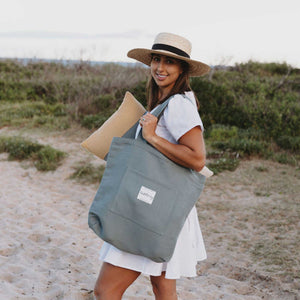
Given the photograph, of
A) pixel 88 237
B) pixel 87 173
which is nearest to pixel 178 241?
pixel 88 237

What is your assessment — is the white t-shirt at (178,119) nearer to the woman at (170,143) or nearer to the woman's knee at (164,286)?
the woman at (170,143)

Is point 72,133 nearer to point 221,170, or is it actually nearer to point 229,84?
point 221,170

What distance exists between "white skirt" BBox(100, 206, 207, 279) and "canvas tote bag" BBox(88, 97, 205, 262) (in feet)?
0.30

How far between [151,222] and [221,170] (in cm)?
527

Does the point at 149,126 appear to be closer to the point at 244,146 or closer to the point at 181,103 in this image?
the point at 181,103

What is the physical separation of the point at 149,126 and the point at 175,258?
600mm

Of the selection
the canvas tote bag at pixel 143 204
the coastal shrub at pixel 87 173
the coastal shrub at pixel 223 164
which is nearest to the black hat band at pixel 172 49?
the canvas tote bag at pixel 143 204

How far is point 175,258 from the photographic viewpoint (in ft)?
5.61

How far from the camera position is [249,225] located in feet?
16.0

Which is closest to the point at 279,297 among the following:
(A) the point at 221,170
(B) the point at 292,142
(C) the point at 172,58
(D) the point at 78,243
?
(D) the point at 78,243

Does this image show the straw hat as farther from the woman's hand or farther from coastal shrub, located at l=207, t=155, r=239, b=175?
coastal shrub, located at l=207, t=155, r=239, b=175

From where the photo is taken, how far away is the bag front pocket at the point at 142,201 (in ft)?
5.18

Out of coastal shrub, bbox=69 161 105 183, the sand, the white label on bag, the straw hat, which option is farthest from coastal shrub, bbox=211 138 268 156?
the white label on bag

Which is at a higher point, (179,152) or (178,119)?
(178,119)
